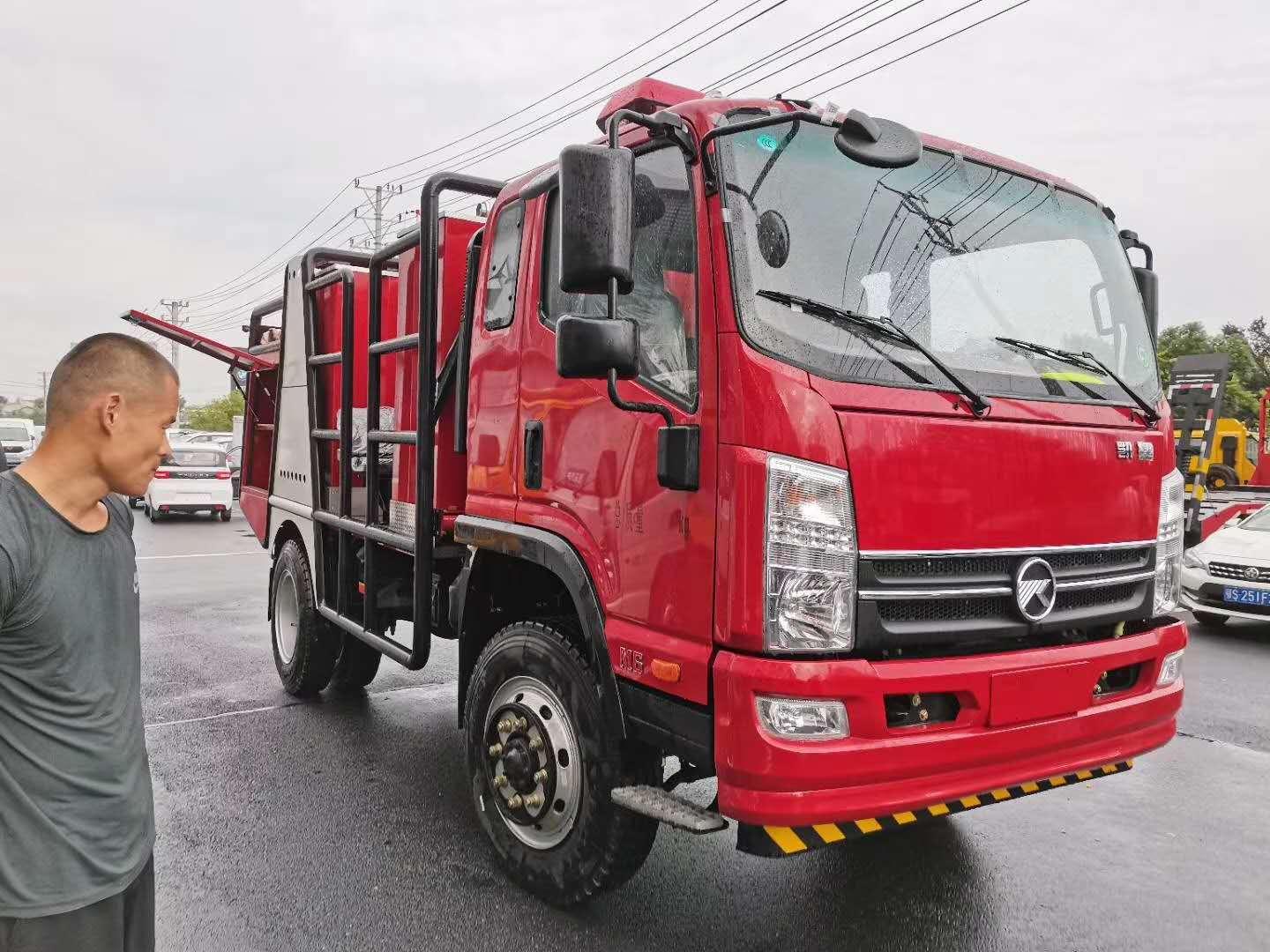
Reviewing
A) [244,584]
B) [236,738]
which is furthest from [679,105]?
[244,584]

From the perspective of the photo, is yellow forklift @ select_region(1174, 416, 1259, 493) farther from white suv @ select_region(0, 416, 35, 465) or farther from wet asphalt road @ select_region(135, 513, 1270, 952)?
white suv @ select_region(0, 416, 35, 465)

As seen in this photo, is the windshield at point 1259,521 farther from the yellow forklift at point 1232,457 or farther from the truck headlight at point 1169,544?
the yellow forklift at point 1232,457

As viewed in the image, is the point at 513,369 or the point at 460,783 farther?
the point at 460,783

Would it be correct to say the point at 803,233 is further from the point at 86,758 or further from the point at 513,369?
the point at 86,758

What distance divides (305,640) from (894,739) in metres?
4.08

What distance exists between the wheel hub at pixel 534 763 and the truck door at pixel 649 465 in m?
0.44

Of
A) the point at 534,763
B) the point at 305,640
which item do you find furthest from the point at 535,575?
the point at 305,640

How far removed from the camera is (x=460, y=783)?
4.65 metres

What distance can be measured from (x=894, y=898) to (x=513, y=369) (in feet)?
7.59

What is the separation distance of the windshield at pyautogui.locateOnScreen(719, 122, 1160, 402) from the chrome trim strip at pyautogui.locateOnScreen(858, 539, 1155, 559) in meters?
0.47

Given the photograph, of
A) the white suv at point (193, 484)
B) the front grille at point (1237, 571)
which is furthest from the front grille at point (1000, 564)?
the white suv at point (193, 484)

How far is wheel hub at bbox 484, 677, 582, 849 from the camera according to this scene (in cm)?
331

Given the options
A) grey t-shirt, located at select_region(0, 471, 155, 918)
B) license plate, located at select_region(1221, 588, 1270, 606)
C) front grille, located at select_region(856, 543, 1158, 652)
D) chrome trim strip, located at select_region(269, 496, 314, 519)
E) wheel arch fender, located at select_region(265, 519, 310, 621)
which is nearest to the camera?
grey t-shirt, located at select_region(0, 471, 155, 918)

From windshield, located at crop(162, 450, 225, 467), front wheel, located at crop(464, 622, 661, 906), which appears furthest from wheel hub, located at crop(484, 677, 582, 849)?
windshield, located at crop(162, 450, 225, 467)
